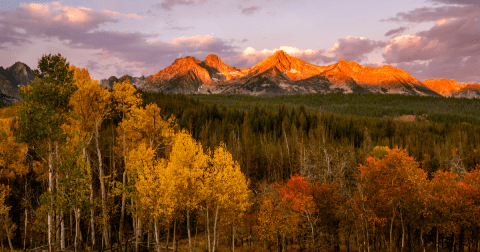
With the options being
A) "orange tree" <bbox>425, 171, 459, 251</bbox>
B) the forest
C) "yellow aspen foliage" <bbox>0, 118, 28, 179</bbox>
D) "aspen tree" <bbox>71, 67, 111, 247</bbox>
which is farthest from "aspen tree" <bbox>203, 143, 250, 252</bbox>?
"orange tree" <bbox>425, 171, 459, 251</bbox>

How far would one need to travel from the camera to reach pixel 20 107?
21891mm

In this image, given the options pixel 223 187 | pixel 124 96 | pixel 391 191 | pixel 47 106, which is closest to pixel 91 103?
pixel 124 96

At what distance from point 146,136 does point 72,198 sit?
1321 cm

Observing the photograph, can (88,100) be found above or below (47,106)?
above

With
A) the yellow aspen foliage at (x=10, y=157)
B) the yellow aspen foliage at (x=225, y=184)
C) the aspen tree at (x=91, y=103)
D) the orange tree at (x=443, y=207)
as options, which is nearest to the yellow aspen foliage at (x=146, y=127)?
the aspen tree at (x=91, y=103)

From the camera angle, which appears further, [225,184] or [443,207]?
[443,207]

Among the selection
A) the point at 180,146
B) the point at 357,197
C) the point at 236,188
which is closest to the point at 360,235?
the point at 357,197

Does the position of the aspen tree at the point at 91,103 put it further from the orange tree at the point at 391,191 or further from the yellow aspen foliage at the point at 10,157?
the orange tree at the point at 391,191

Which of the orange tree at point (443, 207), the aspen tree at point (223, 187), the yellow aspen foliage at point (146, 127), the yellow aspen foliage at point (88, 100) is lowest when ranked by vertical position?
the orange tree at point (443, 207)

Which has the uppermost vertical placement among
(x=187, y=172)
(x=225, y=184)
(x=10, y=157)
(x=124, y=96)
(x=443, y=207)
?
(x=124, y=96)

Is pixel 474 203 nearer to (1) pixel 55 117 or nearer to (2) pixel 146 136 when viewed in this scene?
(2) pixel 146 136

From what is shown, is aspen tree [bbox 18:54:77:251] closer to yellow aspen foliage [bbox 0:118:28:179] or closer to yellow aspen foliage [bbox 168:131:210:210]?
yellow aspen foliage [bbox 168:131:210:210]

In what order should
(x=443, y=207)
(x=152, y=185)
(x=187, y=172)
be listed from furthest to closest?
1. (x=443, y=207)
2. (x=187, y=172)
3. (x=152, y=185)

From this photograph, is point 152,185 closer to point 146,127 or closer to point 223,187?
point 146,127
